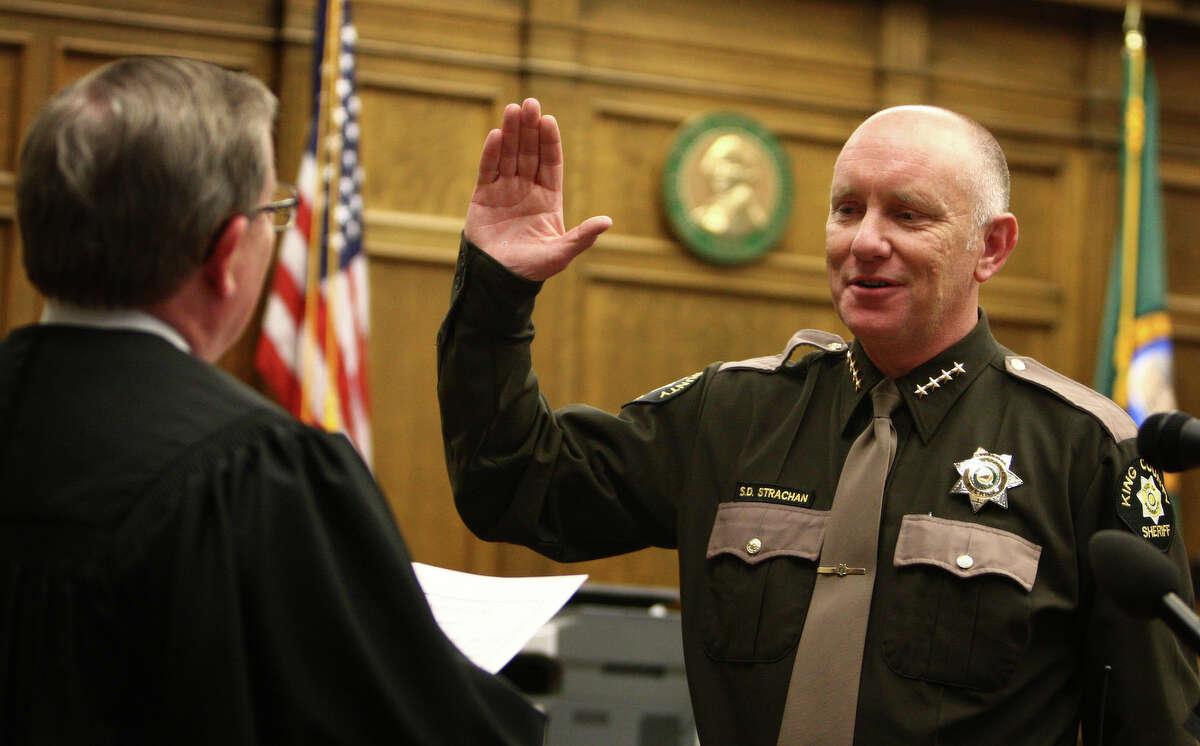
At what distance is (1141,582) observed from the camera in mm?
1387

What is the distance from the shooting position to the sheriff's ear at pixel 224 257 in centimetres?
120

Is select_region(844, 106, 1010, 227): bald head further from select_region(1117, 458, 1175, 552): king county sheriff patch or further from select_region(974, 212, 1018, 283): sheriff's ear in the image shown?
select_region(1117, 458, 1175, 552): king county sheriff patch

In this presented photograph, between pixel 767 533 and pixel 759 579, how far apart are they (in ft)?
0.21

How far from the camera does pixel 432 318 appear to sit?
5133 mm

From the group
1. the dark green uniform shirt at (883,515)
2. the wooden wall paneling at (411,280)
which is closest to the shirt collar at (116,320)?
the dark green uniform shirt at (883,515)

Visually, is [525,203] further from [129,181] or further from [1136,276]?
[1136,276]

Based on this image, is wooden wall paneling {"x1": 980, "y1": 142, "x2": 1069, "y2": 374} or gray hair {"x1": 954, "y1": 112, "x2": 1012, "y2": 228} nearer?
gray hair {"x1": 954, "y1": 112, "x2": 1012, "y2": 228}

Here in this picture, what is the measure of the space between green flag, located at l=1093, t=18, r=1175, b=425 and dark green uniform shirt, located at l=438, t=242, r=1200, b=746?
3714mm

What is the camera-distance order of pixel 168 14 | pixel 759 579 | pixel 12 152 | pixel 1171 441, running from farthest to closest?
1. pixel 168 14
2. pixel 12 152
3. pixel 759 579
4. pixel 1171 441

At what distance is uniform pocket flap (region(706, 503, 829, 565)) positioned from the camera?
1.83 metres

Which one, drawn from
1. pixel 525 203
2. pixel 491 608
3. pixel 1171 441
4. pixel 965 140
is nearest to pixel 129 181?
pixel 491 608

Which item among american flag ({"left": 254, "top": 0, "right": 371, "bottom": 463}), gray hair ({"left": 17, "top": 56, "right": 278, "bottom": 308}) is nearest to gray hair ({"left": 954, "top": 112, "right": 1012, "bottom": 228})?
gray hair ({"left": 17, "top": 56, "right": 278, "bottom": 308})

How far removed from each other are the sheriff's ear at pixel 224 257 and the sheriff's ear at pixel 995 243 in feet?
3.91

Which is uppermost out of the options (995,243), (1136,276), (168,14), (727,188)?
(168,14)
